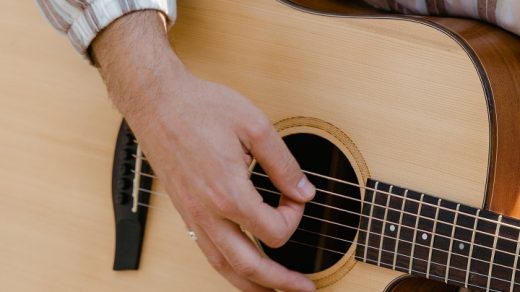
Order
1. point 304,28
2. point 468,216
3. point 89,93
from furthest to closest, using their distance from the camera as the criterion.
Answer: point 89,93 → point 304,28 → point 468,216

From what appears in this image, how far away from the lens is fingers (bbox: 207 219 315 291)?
985 millimetres

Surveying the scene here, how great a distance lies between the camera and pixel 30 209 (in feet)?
4.03

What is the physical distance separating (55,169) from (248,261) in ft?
1.30

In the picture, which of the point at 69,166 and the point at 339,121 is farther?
the point at 69,166

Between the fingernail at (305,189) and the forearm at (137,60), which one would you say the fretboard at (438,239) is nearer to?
the fingernail at (305,189)

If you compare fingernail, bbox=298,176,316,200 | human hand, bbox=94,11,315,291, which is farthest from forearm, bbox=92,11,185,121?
fingernail, bbox=298,176,316,200

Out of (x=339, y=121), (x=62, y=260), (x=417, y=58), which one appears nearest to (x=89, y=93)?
(x=62, y=260)

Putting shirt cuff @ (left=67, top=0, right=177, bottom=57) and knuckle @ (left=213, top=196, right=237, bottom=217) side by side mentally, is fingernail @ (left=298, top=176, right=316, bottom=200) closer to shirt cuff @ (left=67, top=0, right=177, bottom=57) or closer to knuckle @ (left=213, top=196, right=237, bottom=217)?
knuckle @ (left=213, top=196, right=237, bottom=217)

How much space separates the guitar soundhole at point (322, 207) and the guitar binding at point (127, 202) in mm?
189

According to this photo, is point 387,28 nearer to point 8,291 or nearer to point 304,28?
point 304,28

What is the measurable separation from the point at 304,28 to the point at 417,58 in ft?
0.52

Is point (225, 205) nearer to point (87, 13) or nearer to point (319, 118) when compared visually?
point (319, 118)

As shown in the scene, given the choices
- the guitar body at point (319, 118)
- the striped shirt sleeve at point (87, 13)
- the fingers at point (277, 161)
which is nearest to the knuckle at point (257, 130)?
the fingers at point (277, 161)

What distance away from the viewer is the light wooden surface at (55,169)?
1186 mm
